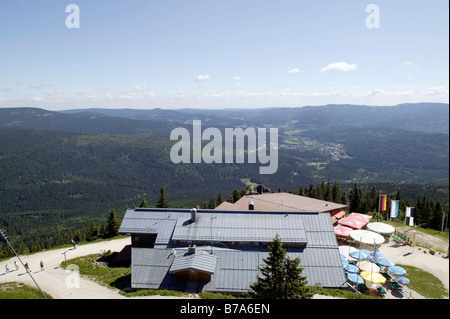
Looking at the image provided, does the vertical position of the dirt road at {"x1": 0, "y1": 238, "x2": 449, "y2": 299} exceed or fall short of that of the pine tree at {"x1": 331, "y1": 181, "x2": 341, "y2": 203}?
it exceeds it

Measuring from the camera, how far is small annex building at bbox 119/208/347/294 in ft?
82.5

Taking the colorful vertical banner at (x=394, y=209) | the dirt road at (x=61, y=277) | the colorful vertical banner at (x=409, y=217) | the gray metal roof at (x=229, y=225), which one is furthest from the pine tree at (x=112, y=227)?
the colorful vertical banner at (x=409, y=217)

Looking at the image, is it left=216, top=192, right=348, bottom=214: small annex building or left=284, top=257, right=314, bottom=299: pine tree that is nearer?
left=284, top=257, right=314, bottom=299: pine tree

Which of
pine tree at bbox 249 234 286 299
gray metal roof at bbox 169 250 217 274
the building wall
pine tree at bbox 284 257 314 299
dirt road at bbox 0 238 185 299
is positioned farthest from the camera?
the building wall

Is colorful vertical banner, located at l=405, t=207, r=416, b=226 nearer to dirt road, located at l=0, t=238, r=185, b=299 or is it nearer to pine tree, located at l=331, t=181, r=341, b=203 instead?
pine tree, located at l=331, t=181, r=341, b=203

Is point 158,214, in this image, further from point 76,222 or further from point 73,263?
point 76,222

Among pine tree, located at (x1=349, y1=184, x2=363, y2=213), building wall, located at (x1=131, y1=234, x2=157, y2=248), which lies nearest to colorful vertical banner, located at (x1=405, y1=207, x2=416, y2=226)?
pine tree, located at (x1=349, y1=184, x2=363, y2=213)

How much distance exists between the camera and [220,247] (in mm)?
29344

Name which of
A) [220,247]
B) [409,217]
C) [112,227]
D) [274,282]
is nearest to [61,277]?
[220,247]

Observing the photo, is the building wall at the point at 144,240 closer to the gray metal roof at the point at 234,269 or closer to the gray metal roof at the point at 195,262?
the gray metal roof at the point at 234,269

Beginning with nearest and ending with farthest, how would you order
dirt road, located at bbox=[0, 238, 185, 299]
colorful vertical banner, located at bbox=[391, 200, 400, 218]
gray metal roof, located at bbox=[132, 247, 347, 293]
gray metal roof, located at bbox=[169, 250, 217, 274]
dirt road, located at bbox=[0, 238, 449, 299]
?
gray metal roof, located at bbox=[169, 250, 217, 274] < gray metal roof, located at bbox=[132, 247, 347, 293] < dirt road, located at bbox=[0, 238, 185, 299] < dirt road, located at bbox=[0, 238, 449, 299] < colorful vertical banner, located at bbox=[391, 200, 400, 218]

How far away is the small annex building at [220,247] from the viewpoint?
25156mm

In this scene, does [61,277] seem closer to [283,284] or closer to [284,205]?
[283,284]
